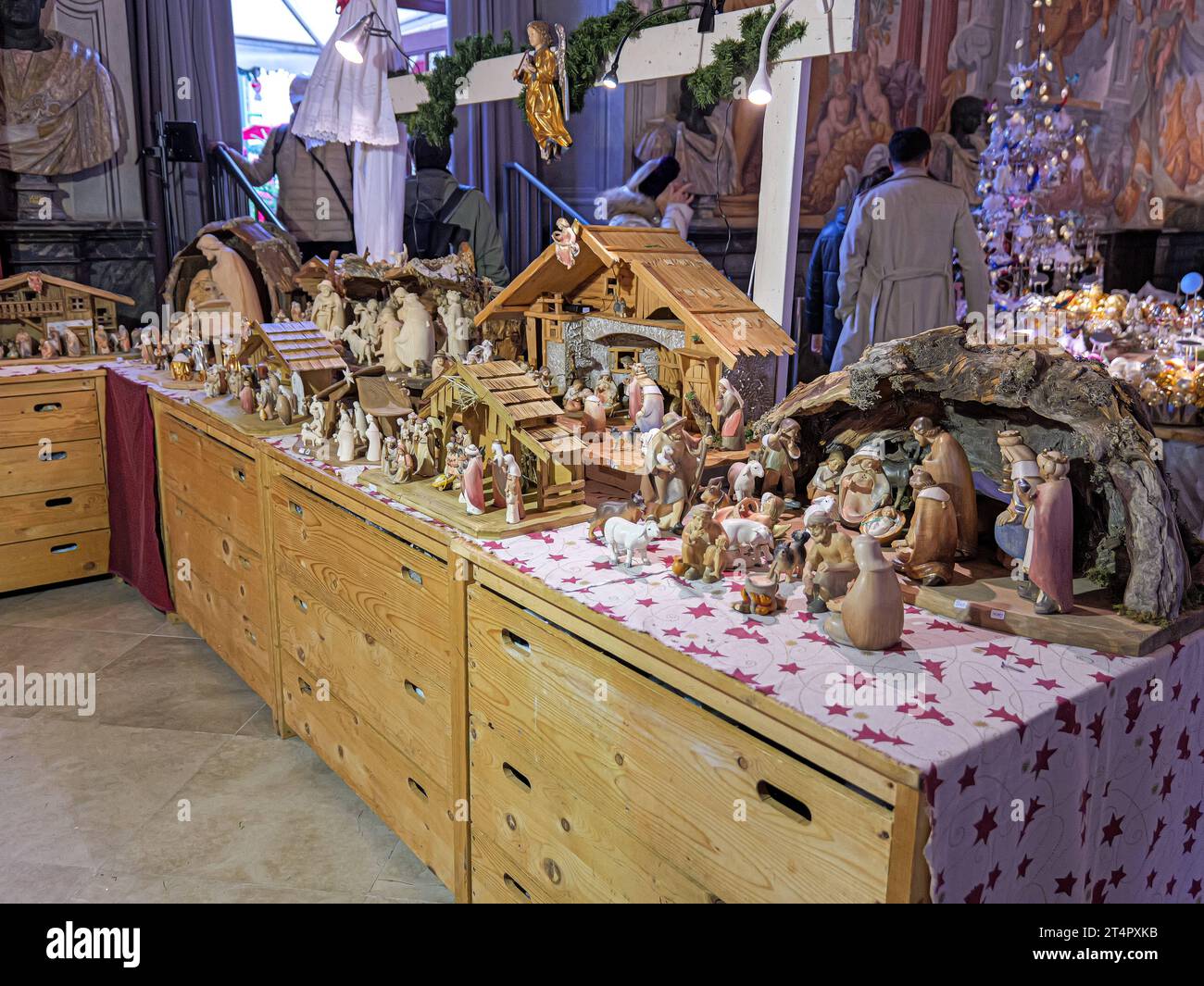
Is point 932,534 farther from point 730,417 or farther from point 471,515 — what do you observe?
point 471,515

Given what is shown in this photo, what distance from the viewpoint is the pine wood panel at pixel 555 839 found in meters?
1.93

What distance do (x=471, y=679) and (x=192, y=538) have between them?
2.45 metres

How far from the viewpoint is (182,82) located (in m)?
6.81

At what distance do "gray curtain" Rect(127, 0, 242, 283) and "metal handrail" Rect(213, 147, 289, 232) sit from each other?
0.47 ft

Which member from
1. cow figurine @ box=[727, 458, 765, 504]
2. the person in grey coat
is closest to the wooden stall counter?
cow figurine @ box=[727, 458, 765, 504]

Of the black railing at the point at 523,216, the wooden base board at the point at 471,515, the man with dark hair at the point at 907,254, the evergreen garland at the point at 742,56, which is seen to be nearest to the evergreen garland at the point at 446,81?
the evergreen garland at the point at 742,56

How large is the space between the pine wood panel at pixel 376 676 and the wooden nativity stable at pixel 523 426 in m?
0.55

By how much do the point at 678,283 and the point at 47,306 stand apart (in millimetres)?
3924

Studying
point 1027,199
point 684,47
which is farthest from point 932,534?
point 1027,199

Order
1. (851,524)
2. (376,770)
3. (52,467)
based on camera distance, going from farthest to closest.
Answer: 1. (52,467)
2. (376,770)
3. (851,524)

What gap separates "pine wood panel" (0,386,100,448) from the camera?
4.77 m

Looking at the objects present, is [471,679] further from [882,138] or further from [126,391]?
[882,138]

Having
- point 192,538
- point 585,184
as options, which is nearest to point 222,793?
point 192,538
